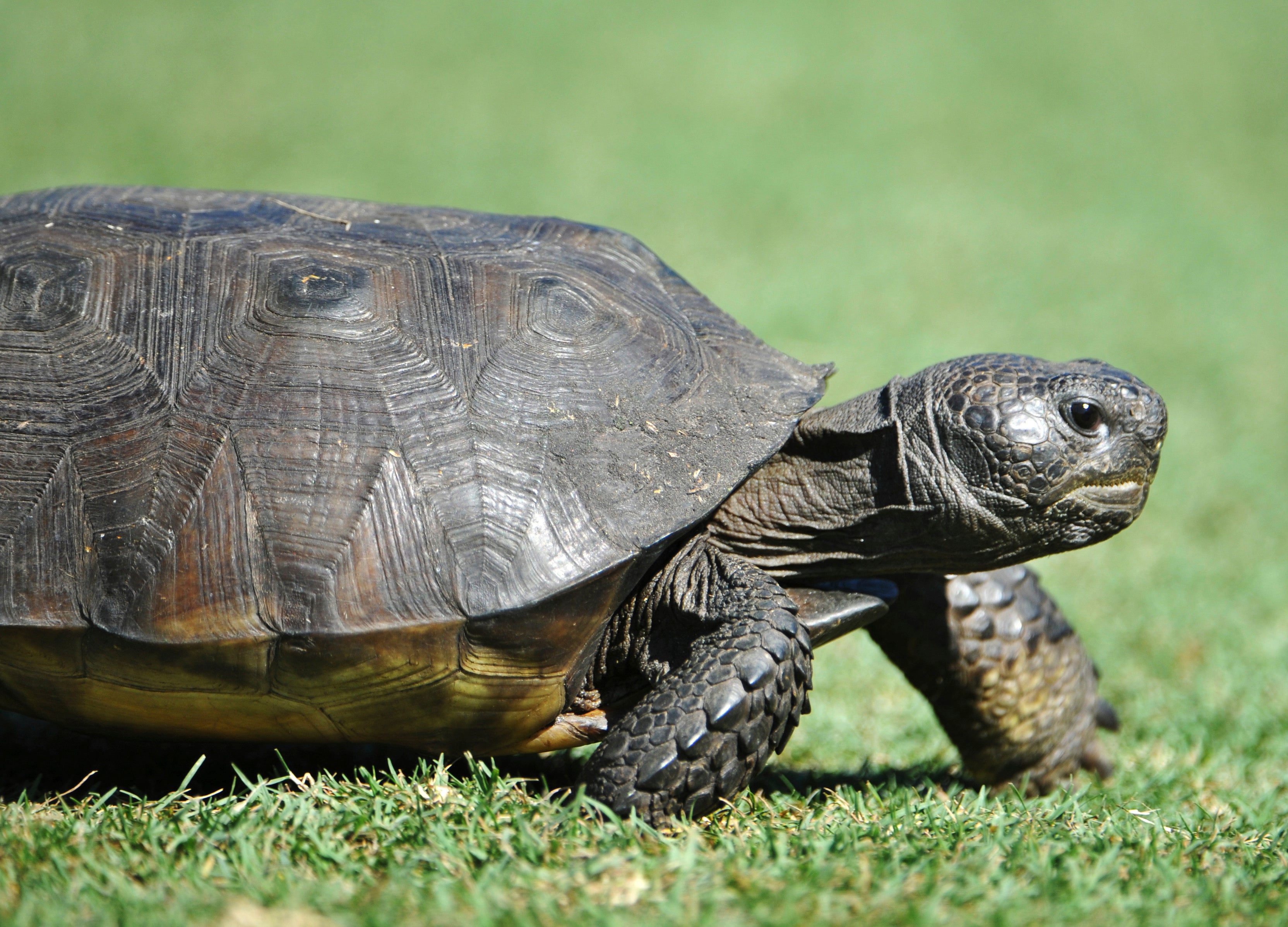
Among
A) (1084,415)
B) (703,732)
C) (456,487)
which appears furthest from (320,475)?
(1084,415)

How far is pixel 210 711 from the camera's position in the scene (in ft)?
9.39

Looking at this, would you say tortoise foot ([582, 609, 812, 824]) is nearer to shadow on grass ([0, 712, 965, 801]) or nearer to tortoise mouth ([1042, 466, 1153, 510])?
shadow on grass ([0, 712, 965, 801])

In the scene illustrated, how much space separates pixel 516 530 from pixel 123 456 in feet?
3.40

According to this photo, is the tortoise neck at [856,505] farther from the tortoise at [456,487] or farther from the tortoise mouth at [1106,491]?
the tortoise mouth at [1106,491]

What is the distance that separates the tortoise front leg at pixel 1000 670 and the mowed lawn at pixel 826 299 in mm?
215

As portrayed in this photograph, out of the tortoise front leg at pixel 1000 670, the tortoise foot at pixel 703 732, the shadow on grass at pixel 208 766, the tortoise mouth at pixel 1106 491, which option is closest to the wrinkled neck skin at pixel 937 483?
the tortoise mouth at pixel 1106 491

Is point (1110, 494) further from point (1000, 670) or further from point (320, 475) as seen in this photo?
point (320, 475)

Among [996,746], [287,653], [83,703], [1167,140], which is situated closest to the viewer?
[287,653]

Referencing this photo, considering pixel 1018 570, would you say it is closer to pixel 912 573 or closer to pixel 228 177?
pixel 912 573

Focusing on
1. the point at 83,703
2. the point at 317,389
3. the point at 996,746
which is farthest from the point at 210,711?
the point at 996,746

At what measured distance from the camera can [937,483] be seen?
10.6ft

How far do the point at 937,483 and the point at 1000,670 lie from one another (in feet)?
3.35

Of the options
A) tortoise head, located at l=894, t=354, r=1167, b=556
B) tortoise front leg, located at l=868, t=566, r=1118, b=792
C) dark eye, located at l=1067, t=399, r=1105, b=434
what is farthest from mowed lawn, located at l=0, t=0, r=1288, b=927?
dark eye, located at l=1067, t=399, r=1105, b=434

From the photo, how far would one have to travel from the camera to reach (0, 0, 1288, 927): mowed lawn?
7.85 ft
